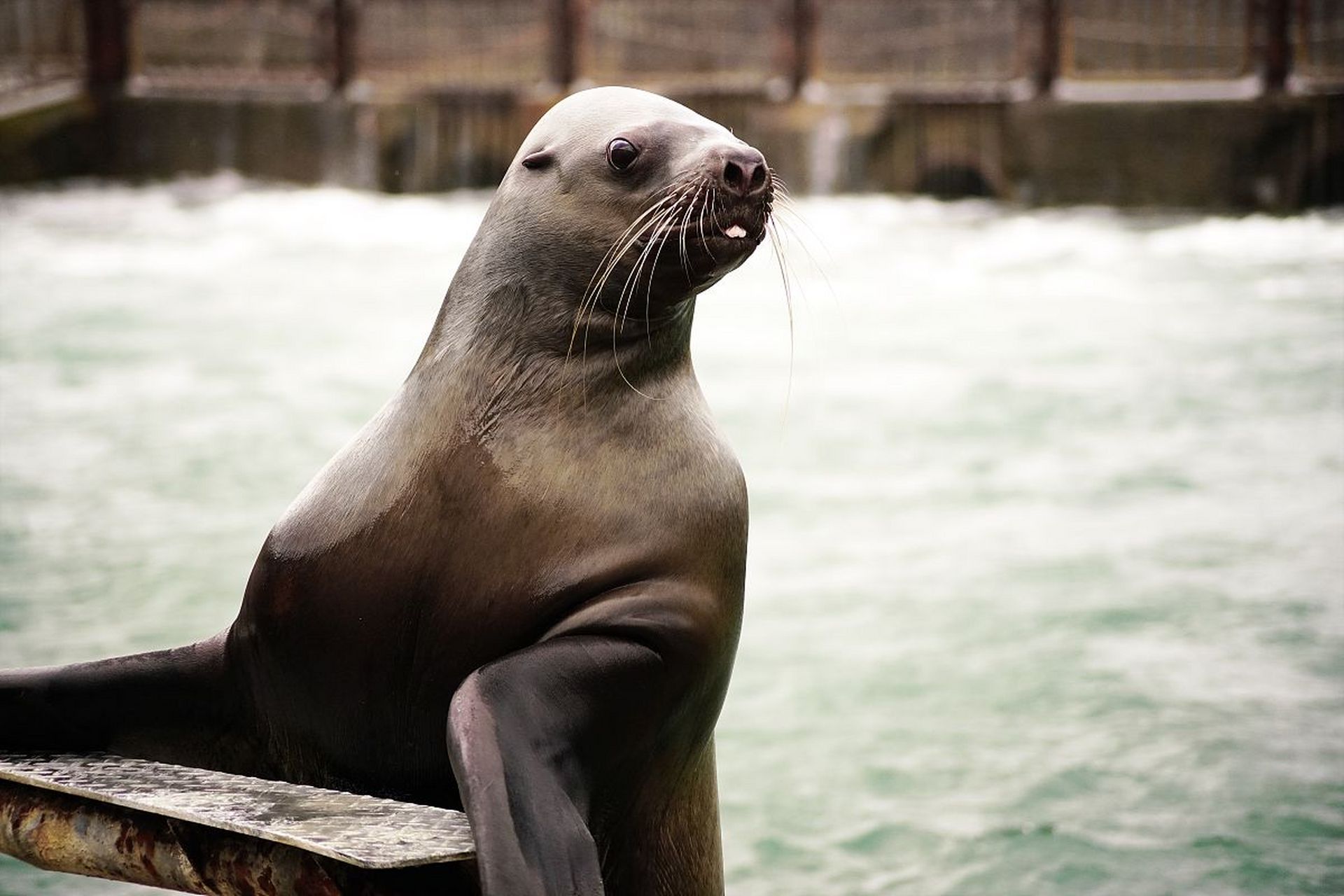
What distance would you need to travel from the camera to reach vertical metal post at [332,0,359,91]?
1727cm

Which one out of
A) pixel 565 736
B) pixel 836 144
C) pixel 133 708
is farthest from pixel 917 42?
pixel 565 736

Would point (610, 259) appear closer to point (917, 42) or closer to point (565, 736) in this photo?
point (565, 736)

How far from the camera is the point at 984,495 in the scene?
6984mm

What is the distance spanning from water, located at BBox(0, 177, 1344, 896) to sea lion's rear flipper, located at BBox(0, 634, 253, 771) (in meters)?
1.11

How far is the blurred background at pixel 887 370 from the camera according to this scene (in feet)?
14.0

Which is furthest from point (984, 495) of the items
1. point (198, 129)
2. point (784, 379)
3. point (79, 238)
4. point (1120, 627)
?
point (198, 129)

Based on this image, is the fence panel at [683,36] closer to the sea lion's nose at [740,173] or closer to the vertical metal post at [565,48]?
the vertical metal post at [565,48]

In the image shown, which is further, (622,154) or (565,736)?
(622,154)

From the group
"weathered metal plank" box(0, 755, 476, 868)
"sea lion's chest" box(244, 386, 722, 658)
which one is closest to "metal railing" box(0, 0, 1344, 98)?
"sea lion's chest" box(244, 386, 722, 658)

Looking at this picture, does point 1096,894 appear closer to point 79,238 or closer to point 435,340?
point 435,340

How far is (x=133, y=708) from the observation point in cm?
257

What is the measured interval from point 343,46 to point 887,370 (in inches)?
372

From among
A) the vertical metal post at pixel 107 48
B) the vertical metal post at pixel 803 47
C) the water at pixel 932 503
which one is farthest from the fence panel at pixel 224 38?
the water at pixel 932 503

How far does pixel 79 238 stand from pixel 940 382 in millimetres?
7083
